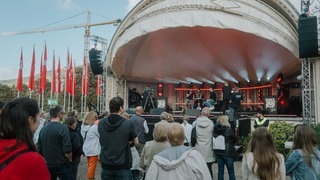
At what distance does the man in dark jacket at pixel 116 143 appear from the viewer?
12.7ft

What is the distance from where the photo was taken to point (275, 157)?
2.88m

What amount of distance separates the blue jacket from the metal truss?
8.75m

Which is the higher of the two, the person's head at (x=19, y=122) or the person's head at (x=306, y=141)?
the person's head at (x=19, y=122)

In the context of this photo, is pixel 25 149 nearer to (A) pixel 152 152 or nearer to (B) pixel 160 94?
(A) pixel 152 152

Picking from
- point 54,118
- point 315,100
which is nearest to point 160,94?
point 315,100

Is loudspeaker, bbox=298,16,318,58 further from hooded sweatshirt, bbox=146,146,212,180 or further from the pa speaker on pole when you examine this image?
the pa speaker on pole

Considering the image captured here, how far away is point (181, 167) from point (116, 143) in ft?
4.68

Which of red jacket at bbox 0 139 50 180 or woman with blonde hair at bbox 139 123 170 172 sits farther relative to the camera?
woman with blonde hair at bbox 139 123 170 172

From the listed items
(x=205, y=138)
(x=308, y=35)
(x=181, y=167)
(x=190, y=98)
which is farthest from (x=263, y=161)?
(x=190, y=98)

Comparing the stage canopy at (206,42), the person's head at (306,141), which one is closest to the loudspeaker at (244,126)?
the stage canopy at (206,42)

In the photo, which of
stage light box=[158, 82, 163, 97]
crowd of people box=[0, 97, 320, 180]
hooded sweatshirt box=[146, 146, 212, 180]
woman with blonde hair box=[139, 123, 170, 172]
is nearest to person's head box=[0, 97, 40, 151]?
crowd of people box=[0, 97, 320, 180]

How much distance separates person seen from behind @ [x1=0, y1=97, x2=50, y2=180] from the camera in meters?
1.56

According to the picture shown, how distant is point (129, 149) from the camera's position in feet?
13.0

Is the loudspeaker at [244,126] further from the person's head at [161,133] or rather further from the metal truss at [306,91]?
the person's head at [161,133]
